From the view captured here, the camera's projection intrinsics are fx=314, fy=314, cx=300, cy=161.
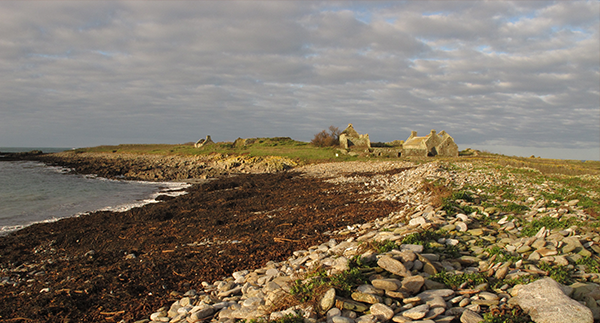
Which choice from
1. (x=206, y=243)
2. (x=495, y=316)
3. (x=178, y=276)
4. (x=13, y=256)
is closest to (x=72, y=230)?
(x=13, y=256)

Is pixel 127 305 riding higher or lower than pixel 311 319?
lower

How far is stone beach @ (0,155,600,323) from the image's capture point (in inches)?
166

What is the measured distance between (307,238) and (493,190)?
834 cm

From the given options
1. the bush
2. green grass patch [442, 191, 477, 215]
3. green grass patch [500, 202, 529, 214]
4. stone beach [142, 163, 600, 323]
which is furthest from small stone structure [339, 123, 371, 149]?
stone beach [142, 163, 600, 323]

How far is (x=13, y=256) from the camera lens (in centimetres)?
999

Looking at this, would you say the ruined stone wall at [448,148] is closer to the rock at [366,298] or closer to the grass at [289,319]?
the rock at [366,298]

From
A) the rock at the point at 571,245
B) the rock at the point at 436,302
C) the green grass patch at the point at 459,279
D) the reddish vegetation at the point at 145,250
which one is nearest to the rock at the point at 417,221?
the reddish vegetation at the point at 145,250

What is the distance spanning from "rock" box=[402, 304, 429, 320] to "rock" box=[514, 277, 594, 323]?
1274mm

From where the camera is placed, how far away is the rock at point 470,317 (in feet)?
12.7

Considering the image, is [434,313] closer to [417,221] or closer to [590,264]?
[590,264]

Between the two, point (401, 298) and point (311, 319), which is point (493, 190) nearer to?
point (401, 298)

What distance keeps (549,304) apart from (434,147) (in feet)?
118

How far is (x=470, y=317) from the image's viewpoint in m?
3.90

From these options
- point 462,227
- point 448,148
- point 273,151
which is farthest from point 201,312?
point 273,151
